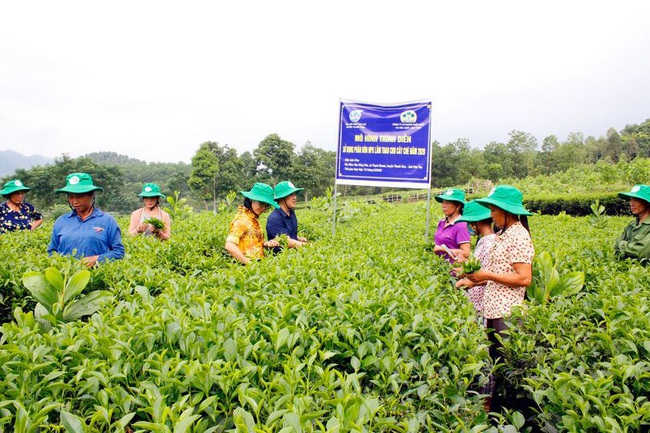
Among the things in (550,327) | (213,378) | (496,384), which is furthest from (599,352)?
(213,378)

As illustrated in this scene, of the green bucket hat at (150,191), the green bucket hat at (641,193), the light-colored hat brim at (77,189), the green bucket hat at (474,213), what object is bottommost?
the green bucket hat at (474,213)

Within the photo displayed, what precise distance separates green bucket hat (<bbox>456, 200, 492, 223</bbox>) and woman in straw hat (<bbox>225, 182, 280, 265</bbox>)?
1905 millimetres

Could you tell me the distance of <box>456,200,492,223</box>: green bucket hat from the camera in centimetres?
375

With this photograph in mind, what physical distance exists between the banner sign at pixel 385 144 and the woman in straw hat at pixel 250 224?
7.62ft

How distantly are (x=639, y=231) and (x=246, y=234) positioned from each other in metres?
3.87

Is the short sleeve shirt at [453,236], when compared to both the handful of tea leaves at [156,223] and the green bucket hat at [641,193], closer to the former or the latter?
the green bucket hat at [641,193]

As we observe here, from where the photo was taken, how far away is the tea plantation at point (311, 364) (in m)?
1.41

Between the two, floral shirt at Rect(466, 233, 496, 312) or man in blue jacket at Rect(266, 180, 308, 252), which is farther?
man in blue jacket at Rect(266, 180, 308, 252)

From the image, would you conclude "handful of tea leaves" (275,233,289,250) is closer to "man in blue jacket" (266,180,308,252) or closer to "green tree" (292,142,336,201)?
"man in blue jacket" (266,180,308,252)

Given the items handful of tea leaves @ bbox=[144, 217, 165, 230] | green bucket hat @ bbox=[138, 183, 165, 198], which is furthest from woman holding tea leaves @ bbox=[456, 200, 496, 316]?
green bucket hat @ bbox=[138, 183, 165, 198]

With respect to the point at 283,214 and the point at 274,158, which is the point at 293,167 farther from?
the point at 283,214

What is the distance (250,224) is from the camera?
4246 mm

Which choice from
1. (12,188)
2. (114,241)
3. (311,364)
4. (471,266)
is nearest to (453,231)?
(471,266)

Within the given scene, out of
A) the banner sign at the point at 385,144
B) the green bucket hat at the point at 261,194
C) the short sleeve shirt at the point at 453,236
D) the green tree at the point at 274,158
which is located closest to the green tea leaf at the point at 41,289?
the green bucket hat at the point at 261,194
